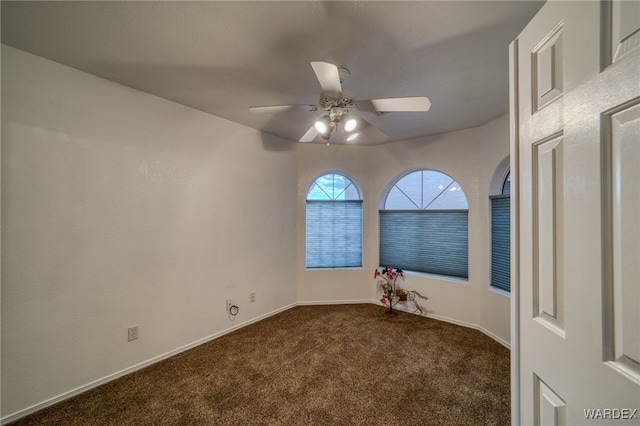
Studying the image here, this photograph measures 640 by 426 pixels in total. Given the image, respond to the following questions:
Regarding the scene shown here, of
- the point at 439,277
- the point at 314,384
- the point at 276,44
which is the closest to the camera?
the point at 276,44

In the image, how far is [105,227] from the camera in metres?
2.16

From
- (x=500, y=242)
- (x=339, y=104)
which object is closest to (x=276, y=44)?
(x=339, y=104)

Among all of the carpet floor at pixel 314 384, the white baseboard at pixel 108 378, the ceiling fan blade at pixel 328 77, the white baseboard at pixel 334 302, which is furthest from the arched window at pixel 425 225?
the ceiling fan blade at pixel 328 77

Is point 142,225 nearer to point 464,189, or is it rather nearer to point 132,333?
point 132,333

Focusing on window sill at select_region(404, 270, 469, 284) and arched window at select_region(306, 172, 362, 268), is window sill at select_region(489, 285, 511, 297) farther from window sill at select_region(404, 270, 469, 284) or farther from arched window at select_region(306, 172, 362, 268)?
arched window at select_region(306, 172, 362, 268)

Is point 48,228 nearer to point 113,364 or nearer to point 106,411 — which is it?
point 113,364

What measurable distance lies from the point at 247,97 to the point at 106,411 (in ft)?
8.94

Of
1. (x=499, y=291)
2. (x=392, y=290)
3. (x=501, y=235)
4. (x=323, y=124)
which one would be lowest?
(x=392, y=290)

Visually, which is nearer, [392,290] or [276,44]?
[276,44]

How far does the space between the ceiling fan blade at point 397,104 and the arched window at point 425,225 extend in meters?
2.06

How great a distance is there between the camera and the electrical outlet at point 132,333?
2.28 m

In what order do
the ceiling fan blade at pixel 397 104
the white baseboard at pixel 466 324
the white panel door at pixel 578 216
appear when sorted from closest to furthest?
the white panel door at pixel 578 216 < the ceiling fan blade at pixel 397 104 < the white baseboard at pixel 466 324

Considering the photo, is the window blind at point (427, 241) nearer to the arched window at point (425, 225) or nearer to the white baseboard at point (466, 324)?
the arched window at point (425, 225)

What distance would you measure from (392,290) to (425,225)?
1079 millimetres
